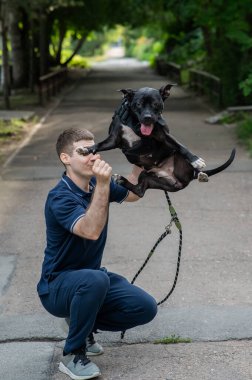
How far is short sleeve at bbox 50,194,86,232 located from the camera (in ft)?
12.9

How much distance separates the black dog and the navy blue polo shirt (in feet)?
1.60

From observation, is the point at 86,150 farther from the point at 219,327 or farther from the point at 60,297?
the point at 219,327

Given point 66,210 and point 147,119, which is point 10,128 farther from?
point 147,119

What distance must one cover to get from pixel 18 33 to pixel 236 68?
41.4ft

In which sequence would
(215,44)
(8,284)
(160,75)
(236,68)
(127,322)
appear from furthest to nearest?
(160,75)
(215,44)
(236,68)
(8,284)
(127,322)

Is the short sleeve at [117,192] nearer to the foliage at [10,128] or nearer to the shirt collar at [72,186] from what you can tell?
the shirt collar at [72,186]

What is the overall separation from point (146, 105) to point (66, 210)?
101 centimetres

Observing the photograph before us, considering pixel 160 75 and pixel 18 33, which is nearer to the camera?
pixel 18 33

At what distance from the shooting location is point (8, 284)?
618 cm

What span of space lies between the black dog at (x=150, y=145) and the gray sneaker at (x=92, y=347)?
129cm

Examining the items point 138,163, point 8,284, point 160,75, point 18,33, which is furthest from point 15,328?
point 160,75

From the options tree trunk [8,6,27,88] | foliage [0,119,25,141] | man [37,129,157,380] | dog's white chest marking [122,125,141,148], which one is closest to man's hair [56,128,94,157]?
man [37,129,157,380]

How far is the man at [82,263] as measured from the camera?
3.87 m

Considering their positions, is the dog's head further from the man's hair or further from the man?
the man's hair
